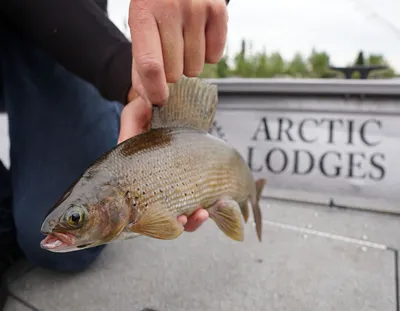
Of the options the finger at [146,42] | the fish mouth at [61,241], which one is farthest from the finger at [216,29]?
the fish mouth at [61,241]

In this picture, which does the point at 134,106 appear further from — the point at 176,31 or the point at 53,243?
the point at 53,243

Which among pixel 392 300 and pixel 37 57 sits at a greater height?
pixel 37 57

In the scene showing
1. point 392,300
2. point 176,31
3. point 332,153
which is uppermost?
point 176,31

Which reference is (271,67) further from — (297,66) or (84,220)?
(84,220)

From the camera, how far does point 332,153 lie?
7.14 feet

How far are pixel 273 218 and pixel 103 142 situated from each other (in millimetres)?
739

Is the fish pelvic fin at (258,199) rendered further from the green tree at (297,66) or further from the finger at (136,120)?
the green tree at (297,66)

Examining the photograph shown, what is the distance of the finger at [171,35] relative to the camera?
0.68 meters

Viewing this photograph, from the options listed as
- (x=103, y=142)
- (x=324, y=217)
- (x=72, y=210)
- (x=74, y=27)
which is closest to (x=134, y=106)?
(x=72, y=210)

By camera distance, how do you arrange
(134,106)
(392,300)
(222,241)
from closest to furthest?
(134,106) < (392,300) < (222,241)

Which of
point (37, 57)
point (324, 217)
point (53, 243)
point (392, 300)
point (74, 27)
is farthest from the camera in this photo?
point (324, 217)

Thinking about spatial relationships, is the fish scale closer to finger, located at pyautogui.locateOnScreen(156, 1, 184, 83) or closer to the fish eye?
the fish eye

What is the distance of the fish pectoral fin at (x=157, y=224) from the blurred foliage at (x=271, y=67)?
4576 millimetres

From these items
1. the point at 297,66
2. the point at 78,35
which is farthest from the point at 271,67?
the point at 78,35
